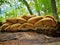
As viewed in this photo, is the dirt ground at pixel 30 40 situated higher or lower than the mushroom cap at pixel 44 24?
lower

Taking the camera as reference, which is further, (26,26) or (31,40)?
(26,26)

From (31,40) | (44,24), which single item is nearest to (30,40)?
(31,40)

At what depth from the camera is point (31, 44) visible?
0.49m

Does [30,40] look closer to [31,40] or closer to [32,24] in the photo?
[31,40]

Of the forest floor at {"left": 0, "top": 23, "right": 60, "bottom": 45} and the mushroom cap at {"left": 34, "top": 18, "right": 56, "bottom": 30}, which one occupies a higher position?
the mushroom cap at {"left": 34, "top": 18, "right": 56, "bottom": 30}

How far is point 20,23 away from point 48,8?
1.35 metres

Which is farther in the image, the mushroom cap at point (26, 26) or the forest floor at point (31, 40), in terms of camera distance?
the mushroom cap at point (26, 26)

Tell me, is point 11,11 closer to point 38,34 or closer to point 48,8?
point 48,8

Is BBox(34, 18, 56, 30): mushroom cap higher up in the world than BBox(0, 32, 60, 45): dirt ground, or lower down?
higher up

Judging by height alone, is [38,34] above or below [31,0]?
below

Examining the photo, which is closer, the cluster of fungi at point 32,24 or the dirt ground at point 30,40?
the dirt ground at point 30,40

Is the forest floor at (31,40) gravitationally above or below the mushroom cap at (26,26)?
below

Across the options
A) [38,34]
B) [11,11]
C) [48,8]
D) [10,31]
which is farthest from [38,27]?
[11,11]

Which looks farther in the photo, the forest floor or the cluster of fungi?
the cluster of fungi
